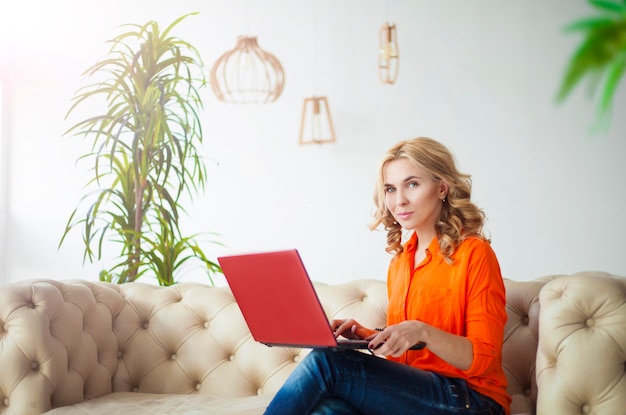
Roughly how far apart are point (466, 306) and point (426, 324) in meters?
0.19

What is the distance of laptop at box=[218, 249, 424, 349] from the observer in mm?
1569

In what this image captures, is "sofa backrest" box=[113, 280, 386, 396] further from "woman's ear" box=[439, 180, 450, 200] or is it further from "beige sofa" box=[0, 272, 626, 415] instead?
"woman's ear" box=[439, 180, 450, 200]

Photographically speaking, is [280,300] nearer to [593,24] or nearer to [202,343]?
[202,343]

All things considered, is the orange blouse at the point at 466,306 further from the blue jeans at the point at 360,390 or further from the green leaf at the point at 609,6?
the green leaf at the point at 609,6

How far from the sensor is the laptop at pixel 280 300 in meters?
1.57

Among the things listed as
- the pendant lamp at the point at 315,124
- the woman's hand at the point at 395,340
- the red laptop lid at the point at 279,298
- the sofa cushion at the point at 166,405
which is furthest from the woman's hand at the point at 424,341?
the pendant lamp at the point at 315,124

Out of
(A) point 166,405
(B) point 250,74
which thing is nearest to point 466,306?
(A) point 166,405

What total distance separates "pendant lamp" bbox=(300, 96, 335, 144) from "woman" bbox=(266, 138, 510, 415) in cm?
272

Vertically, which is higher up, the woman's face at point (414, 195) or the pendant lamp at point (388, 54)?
the pendant lamp at point (388, 54)

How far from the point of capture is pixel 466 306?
1.77 meters

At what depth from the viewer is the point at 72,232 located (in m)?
4.98

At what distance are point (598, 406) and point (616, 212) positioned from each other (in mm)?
2921

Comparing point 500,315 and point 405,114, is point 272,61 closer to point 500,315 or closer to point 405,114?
point 405,114

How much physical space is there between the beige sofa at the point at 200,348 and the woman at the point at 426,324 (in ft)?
0.59
